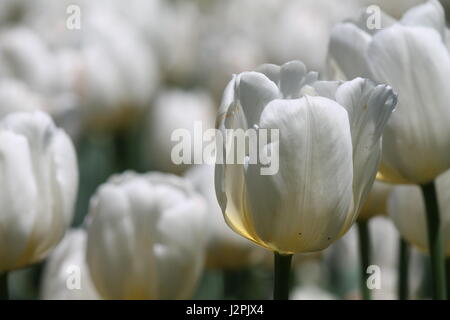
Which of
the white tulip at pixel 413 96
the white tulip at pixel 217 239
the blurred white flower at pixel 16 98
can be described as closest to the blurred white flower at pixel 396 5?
the blurred white flower at pixel 16 98

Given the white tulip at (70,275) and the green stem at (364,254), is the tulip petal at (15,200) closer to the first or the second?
the white tulip at (70,275)

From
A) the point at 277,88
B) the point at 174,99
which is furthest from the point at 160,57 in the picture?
the point at 277,88

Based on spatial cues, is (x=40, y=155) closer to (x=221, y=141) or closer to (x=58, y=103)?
(x=221, y=141)

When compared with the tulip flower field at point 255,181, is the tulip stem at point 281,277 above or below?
below

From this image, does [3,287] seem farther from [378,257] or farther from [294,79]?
[378,257]

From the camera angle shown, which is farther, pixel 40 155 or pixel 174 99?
pixel 174 99
